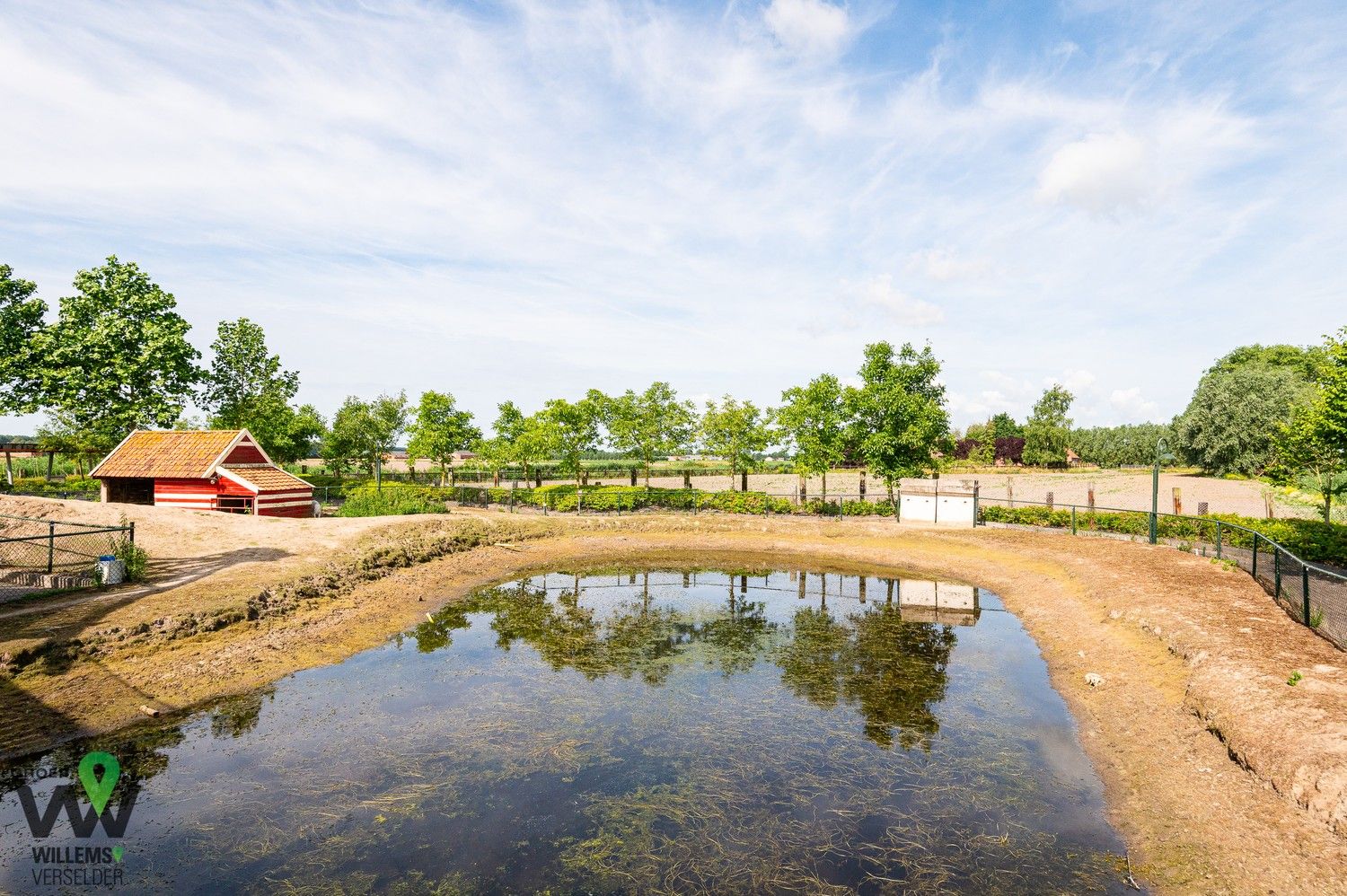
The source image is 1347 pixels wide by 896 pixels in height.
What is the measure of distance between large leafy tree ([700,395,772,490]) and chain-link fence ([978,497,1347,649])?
52.8 ft

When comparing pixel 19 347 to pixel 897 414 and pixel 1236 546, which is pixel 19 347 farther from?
pixel 1236 546

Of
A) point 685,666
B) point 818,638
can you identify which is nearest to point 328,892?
point 685,666

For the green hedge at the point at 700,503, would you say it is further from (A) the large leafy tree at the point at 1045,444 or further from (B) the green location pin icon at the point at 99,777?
(A) the large leafy tree at the point at 1045,444

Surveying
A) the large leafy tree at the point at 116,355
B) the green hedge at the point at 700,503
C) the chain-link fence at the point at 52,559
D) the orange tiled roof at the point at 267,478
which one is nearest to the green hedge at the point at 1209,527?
the green hedge at the point at 700,503

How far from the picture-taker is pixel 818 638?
1681 centimetres

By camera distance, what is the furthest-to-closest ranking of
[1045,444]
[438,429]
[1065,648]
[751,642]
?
[1045,444] < [438,429] < [751,642] < [1065,648]

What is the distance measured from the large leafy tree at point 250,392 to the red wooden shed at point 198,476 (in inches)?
708

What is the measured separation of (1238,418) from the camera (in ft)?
198

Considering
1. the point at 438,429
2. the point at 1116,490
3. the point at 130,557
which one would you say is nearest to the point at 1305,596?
the point at 130,557

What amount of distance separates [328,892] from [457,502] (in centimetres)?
3819

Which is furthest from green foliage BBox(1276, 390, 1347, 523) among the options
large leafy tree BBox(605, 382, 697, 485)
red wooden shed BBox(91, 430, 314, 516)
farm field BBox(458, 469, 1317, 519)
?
red wooden shed BBox(91, 430, 314, 516)

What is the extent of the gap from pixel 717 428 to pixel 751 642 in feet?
94.2

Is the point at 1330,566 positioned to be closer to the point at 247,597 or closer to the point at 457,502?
the point at 247,597

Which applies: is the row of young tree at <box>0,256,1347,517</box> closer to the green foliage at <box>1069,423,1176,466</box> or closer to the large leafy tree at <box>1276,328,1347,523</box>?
the large leafy tree at <box>1276,328,1347,523</box>
